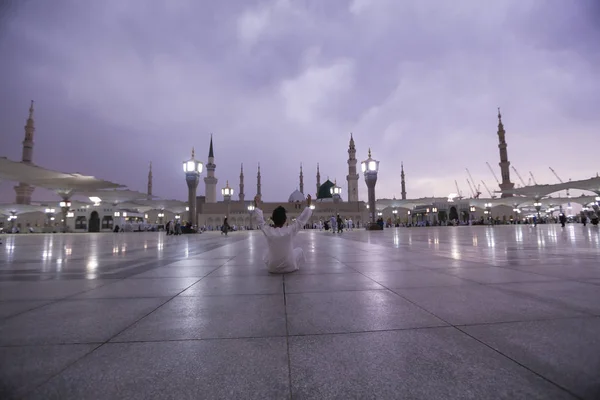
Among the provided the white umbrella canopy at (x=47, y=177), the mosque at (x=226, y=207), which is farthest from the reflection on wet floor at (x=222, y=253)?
the mosque at (x=226, y=207)

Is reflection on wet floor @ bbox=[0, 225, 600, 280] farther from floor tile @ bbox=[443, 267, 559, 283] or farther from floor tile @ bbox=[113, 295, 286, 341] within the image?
floor tile @ bbox=[113, 295, 286, 341]

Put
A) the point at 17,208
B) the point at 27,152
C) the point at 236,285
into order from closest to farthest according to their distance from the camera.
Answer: the point at 236,285 < the point at 27,152 < the point at 17,208

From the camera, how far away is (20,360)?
1857 mm

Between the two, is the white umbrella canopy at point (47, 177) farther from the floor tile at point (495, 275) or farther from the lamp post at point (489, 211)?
the lamp post at point (489, 211)

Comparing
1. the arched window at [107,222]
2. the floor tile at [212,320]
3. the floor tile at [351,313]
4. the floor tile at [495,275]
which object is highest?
the arched window at [107,222]

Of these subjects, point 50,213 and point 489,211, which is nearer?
point 50,213

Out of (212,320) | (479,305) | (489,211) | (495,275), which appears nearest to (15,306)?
(212,320)

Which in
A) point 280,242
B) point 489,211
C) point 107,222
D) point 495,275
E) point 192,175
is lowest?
point 495,275

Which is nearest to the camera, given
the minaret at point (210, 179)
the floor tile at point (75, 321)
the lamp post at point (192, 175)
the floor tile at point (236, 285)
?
the floor tile at point (75, 321)

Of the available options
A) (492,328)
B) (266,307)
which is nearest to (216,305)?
(266,307)

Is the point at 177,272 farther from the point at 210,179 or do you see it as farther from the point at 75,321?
the point at 210,179

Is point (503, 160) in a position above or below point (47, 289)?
above

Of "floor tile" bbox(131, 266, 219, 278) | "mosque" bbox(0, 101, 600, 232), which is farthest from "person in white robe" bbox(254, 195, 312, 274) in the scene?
"mosque" bbox(0, 101, 600, 232)

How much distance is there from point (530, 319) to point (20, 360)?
354 cm
